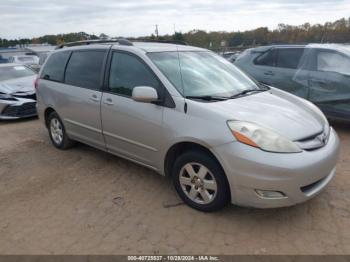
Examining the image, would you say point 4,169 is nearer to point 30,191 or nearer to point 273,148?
point 30,191

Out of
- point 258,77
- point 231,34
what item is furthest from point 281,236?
→ point 231,34

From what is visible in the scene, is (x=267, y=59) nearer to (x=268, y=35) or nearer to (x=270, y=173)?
(x=270, y=173)

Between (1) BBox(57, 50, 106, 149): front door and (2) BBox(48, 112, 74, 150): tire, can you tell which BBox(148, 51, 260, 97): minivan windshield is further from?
(2) BBox(48, 112, 74, 150): tire

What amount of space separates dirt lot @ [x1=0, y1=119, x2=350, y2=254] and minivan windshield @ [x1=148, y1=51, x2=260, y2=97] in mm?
1281

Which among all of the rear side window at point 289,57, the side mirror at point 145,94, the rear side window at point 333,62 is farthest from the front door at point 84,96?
the rear side window at point 333,62

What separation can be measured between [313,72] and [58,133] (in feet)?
15.4

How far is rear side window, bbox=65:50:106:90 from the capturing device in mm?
4453

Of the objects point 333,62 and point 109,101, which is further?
point 333,62

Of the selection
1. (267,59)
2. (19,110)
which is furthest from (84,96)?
(19,110)

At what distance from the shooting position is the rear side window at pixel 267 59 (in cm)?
684

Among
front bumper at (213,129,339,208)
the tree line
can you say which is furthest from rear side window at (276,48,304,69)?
the tree line

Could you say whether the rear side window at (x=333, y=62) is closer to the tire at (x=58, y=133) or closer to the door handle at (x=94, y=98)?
the door handle at (x=94, y=98)

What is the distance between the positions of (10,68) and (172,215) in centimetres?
818

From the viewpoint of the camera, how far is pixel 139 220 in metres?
3.39
